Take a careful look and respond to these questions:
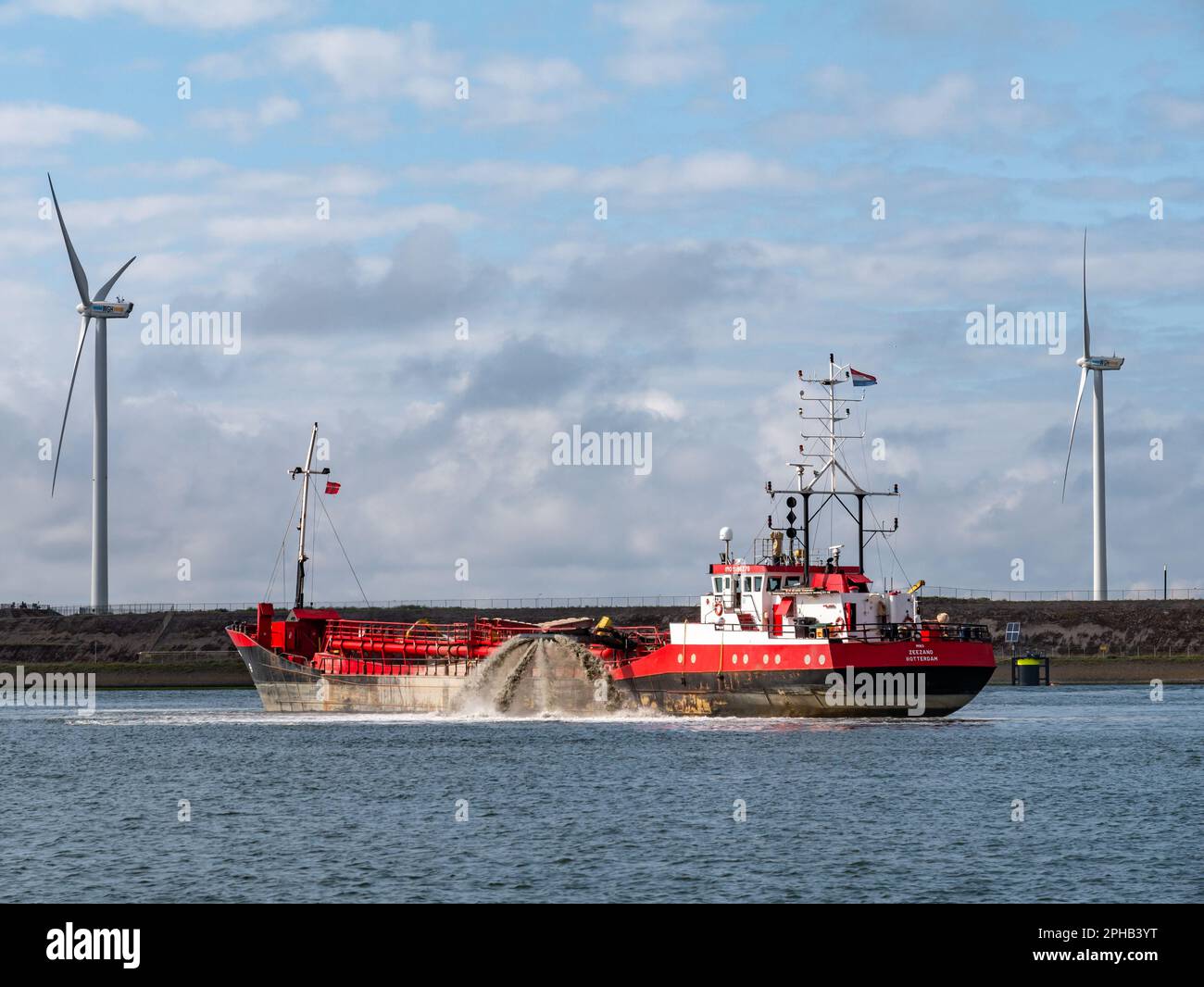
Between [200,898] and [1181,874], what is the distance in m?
20.7

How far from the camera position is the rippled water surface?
3133 centimetres

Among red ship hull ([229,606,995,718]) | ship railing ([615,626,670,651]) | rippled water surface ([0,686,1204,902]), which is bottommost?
rippled water surface ([0,686,1204,902])

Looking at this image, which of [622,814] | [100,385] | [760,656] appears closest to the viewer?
[622,814]

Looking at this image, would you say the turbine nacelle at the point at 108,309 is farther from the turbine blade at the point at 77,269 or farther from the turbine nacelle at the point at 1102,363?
the turbine nacelle at the point at 1102,363

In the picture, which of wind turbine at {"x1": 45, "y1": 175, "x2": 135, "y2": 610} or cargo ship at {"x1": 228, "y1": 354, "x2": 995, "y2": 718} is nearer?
cargo ship at {"x1": 228, "y1": 354, "x2": 995, "y2": 718}

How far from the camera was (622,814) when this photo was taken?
4044cm

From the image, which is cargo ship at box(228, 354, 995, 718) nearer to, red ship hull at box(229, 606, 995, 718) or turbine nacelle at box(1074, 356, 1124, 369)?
red ship hull at box(229, 606, 995, 718)

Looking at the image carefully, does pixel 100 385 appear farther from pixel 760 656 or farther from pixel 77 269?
pixel 760 656

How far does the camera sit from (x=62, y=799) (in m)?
46.8

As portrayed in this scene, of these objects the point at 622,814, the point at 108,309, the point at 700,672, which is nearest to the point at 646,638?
the point at 700,672

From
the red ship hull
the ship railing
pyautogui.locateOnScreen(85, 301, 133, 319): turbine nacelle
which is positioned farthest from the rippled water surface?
pyautogui.locateOnScreen(85, 301, 133, 319): turbine nacelle

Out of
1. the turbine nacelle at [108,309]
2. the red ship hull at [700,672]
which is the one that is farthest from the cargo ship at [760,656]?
the turbine nacelle at [108,309]

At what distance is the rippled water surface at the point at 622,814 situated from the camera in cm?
3133
